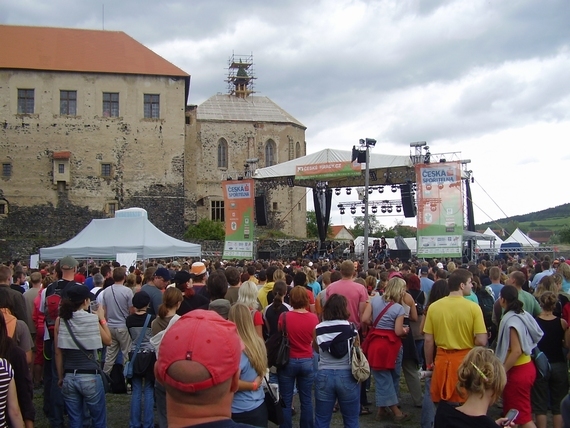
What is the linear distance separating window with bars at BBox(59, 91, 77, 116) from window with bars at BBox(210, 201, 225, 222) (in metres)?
14.1

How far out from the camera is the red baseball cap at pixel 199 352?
6.67ft

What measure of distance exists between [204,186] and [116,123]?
11.0 m

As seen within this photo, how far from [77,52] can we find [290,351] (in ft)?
142

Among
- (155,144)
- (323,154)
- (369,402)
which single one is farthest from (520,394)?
(155,144)

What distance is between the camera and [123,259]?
1602 centimetres

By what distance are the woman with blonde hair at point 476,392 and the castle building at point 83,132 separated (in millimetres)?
40369

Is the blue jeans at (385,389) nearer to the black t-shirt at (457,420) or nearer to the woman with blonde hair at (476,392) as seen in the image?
the woman with blonde hair at (476,392)

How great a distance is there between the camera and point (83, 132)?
142 ft

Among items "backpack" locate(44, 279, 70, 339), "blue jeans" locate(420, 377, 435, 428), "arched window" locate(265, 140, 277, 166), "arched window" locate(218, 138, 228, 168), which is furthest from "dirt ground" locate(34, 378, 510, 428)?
"arched window" locate(265, 140, 277, 166)

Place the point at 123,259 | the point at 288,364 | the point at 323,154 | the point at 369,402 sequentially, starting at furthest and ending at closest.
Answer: the point at 323,154 → the point at 123,259 → the point at 369,402 → the point at 288,364

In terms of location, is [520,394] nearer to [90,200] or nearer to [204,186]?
[90,200]

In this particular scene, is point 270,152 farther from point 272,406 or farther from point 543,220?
point 543,220

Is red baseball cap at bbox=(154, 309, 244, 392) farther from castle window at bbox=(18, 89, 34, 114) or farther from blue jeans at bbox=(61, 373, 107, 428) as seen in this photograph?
castle window at bbox=(18, 89, 34, 114)

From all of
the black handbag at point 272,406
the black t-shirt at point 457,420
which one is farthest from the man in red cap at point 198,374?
the black handbag at point 272,406
